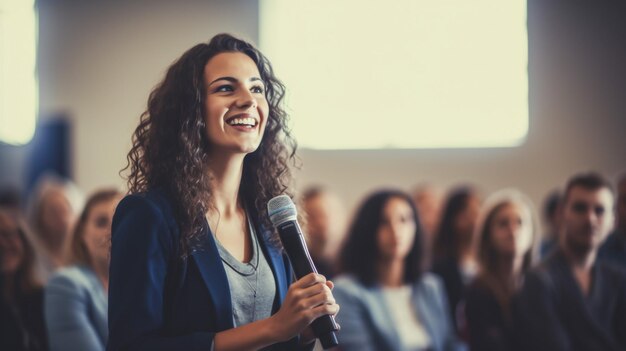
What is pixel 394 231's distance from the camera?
2.92 meters

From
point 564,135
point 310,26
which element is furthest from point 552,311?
point 310,26

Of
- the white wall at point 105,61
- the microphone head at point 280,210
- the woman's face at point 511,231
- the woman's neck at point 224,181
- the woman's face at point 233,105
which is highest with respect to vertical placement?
the white wall at point 105,61

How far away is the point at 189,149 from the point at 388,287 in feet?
5.84

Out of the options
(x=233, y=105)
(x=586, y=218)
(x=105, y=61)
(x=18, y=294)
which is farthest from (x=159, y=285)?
(x=105, y=61)

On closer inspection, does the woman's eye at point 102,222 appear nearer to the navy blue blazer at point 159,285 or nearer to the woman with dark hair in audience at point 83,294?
the woman with dark hair in audience at point 83,294

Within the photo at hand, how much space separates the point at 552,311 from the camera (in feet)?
8.52

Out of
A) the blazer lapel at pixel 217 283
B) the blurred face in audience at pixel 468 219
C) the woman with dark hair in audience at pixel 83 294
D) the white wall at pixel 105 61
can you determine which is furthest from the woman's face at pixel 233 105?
the white wall at pixel 105 61

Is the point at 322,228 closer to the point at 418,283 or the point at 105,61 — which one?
the point at 418,283

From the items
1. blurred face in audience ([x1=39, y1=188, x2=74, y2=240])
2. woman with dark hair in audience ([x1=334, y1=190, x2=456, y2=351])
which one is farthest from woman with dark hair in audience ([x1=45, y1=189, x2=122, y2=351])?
blurred face in audience ([x1=39, y1=188, x2=74, y2=240])

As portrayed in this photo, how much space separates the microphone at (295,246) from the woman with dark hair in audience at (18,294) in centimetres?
139

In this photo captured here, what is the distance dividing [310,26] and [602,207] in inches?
158

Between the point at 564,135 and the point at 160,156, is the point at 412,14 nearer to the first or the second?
the point at 564,135

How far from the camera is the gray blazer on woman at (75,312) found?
7.22 ft

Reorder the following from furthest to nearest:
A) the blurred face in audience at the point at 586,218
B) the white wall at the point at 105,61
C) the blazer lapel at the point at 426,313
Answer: the white wall at the point at 105,61 → the blazer lapel at the point at 426,313 → the blurred face in audience at the point at 586,218
